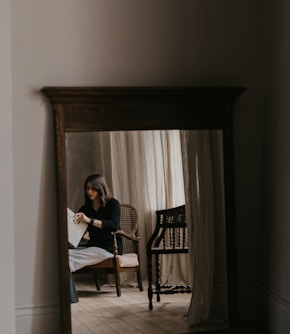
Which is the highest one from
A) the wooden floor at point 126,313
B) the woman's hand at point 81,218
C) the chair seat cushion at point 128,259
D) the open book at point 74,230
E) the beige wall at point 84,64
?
the beige wall at point 84,64

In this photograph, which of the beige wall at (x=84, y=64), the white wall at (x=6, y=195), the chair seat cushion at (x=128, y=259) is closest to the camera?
the white wall at (x=6, y=195)

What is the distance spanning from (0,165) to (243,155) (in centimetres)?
151

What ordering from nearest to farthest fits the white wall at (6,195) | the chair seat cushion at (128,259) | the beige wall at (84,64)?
the white wall at (6,195)
the beige wall at (84,64)
the chair seat cushion at (128,259)

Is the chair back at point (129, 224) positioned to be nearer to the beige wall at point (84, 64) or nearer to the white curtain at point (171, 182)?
the white curtain at point (171, 182)

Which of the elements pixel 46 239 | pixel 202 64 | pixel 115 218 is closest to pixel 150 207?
pixel 115 218

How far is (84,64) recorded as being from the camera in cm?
393

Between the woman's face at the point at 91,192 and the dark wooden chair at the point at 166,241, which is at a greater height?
the woman's face at the point at 91,192

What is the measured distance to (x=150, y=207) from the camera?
3969 mm

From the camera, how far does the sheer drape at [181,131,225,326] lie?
4066mm

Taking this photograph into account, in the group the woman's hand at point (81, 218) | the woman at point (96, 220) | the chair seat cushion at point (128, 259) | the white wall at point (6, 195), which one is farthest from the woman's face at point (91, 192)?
the white wall at point (6, 195)

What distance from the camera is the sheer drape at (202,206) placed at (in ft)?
13.3

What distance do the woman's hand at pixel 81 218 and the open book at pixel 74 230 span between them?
0.05 feet

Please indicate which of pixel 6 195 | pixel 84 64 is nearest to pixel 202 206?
pixel 84 64

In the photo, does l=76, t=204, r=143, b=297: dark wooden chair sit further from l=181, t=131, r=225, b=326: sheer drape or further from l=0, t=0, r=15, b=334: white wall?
l=0, t=0, r=15, b=334: white wall
